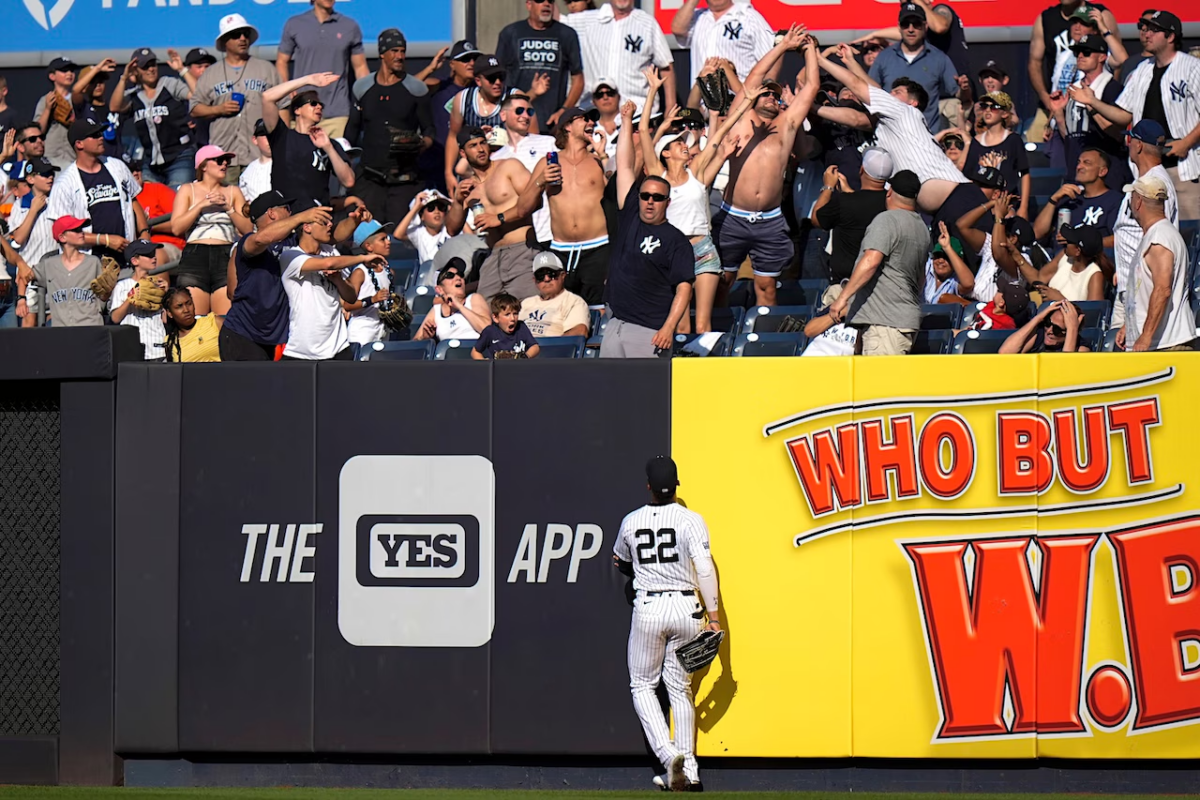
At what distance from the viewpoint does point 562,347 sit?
10383 millimetres

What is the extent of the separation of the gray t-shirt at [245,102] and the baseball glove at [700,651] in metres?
8.29

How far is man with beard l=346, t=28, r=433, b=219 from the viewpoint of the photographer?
13492 millimetres

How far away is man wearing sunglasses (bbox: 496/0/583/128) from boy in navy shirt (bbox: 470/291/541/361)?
4415 millimetres

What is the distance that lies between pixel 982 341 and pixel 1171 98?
3559 millimetres

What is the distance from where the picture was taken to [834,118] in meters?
12.5

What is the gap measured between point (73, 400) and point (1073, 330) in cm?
597

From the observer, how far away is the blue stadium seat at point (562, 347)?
10.3 metres

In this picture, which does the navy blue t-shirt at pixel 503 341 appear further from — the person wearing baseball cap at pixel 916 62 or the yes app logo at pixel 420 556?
the person wearing baseball cap at pixel 916 62

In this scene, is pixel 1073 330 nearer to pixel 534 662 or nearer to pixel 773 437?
A: pixel 773 437

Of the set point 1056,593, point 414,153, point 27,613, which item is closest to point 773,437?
point 1056,593

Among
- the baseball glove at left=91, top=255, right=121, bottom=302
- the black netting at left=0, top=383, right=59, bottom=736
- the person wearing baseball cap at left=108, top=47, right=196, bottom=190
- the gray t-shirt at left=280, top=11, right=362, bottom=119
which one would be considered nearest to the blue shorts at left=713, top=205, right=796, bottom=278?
the gray t-shirt at left=280, top=11, right=362, bottom=119

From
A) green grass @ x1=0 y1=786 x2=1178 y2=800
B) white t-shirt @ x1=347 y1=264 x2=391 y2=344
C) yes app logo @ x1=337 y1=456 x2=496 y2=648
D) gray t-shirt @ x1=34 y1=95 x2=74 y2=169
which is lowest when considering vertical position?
green grass @ x1=0 y1=786 x2=1178 y2=800

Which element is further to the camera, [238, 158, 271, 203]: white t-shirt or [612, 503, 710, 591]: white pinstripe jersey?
[238, 158, 271, 203]: white t-shirt

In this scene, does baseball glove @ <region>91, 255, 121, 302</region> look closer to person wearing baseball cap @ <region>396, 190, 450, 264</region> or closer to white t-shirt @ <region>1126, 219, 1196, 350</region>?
person wearing baseball cap @ <region>396, 190, 450, 264</region>
